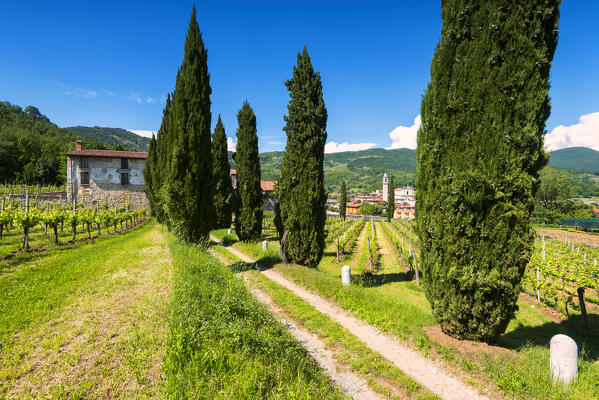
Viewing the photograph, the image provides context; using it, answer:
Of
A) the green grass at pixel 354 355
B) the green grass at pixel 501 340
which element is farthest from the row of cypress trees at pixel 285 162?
the green grass at pixel 354 355

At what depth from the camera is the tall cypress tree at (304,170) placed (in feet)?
36.3

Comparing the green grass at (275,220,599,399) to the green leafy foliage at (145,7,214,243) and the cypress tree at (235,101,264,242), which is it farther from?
the cypress tree at (235,101,264,242)

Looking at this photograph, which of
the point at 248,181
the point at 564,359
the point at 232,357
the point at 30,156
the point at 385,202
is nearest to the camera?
the point at 232,357

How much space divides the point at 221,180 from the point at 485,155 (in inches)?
828

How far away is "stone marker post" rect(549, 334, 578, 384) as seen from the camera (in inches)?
153

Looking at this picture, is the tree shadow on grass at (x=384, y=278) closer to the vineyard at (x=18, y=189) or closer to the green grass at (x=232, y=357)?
the green grass at (x=232, y=357)

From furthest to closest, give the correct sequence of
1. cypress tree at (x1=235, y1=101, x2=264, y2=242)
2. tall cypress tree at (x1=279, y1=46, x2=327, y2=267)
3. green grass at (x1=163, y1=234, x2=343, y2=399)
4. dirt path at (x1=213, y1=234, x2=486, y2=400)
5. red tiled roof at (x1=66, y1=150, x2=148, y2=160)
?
1. red tiled roof at (x1=66, y1=150, x2=148, y2=160)
2. cypress tree at (x1=235, y1=101, x2=264, y2=242)
3. tall cypress tree at (x1=279, y1=46, x2=327, y2=267)
4. dirt path at (x1=213, y1=234, x2=486, y2=400)
5. green grass at (x1=163, y1=234, x2=343, y2=399)

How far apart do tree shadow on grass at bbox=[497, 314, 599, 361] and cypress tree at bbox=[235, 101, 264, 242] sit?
48.9 ft

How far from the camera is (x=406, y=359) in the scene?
4680 millimetres

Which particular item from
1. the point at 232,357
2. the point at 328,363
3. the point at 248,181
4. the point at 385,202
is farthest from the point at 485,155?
the point at 385,202

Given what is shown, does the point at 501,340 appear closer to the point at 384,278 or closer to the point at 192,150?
the point at 384,278

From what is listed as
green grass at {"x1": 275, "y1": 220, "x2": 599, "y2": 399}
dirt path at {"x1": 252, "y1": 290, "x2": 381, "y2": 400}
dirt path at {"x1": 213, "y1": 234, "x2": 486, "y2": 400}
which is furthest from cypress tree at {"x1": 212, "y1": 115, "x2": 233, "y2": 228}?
dirt path at {"x1": 252, "y1": 290, "x2": 381, "y2": 400}

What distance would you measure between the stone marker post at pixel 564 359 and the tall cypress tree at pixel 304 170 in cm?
779

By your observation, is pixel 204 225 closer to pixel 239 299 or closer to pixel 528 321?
pixel 239 299
